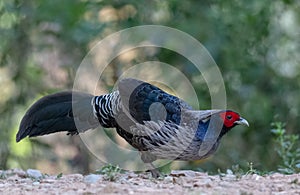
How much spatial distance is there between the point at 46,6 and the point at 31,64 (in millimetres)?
1081

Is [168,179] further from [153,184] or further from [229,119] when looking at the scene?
[229,119]

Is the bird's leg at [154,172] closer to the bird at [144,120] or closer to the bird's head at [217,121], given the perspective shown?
the bird at [144,120]

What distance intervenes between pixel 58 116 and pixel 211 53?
293cm

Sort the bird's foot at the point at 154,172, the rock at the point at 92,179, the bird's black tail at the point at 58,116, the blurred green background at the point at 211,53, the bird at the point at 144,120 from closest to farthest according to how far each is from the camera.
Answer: the rock at the point at 92,179, the bird's foot at the point at 154,172, the bird at the point at 144,120, the bird's black tail at the point at 58,116, the blurred green background at the point at 211,53

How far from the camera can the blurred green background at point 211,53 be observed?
9.19 meters

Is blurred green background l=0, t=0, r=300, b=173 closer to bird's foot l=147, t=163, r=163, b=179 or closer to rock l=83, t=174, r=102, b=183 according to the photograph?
bird's foot l=147, t=163, r=163, b=179

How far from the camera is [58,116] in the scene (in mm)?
6723

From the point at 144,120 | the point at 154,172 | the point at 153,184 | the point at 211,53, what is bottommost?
the point at 153,184

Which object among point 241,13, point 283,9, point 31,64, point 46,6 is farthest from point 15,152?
point 283,9

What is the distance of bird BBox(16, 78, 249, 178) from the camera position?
20.7 ft

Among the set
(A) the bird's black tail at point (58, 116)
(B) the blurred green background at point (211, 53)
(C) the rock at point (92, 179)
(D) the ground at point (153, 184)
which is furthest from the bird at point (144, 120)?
(B) the blurred green background at point (211, 53)

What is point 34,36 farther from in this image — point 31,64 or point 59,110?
point 59,110

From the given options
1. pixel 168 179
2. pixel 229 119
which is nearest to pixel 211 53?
pixel 229 119

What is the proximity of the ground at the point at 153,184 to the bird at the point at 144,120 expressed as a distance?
0.98 feet
